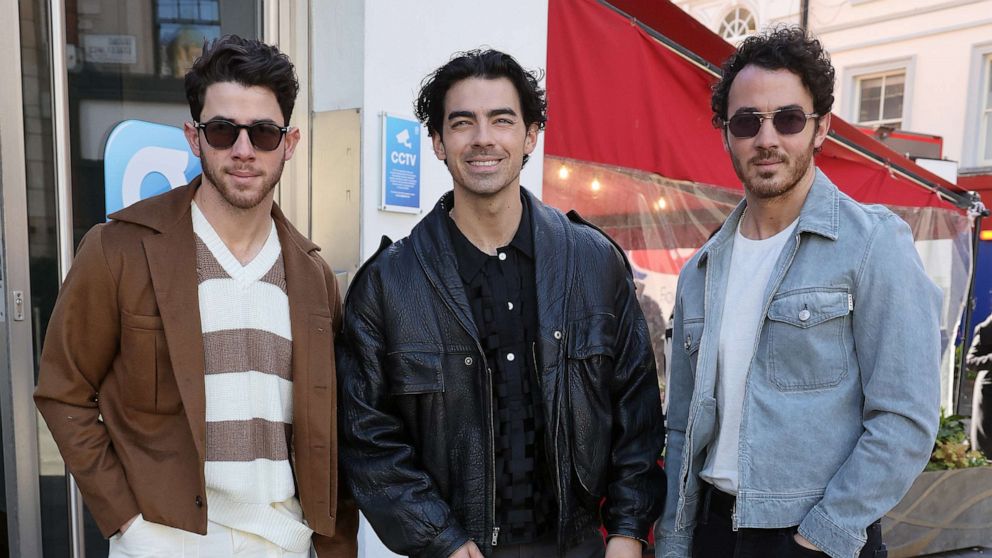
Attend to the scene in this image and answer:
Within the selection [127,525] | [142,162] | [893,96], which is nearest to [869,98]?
[893,96]

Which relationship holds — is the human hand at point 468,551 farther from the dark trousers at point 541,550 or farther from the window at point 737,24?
the window at point 737,24

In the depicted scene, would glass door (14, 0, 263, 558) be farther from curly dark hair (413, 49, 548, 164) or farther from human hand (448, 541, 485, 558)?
human hand (448, 541, 485, 558)

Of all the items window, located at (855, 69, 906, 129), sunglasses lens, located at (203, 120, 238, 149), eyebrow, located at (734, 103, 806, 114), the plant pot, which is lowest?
the plant pot

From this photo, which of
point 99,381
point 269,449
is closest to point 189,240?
point 99,381

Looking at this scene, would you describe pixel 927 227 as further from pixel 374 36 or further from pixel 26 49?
pixel 26 49

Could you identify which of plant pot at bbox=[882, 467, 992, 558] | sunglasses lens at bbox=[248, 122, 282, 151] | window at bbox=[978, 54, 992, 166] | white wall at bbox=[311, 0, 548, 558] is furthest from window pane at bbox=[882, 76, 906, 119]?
sunglasses lens at bbox=[248, 122, 282, 151]

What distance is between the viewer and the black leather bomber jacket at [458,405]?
6.68 feet

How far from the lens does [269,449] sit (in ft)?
6.66

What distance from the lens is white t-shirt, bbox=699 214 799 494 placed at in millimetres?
2031

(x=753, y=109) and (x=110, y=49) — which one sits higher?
(x=110, y=49)

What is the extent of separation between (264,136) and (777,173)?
1.43m

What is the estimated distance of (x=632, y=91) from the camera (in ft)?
15.7

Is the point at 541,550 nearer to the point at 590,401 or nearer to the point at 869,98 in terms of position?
the point at 590,401

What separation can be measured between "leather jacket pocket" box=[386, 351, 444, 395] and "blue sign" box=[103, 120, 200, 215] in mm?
1534
